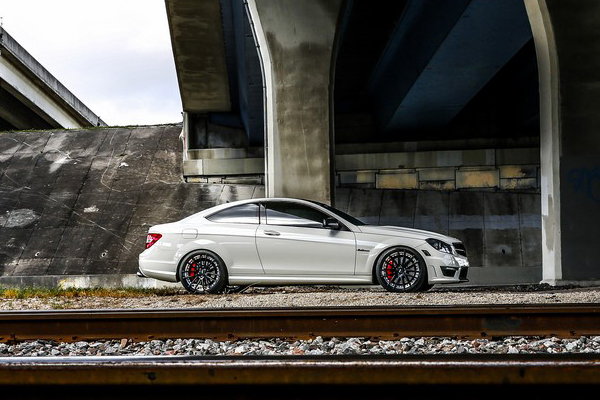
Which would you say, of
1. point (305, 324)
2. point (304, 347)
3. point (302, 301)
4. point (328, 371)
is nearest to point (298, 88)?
point (302, 301)

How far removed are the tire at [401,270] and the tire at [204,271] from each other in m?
2.05

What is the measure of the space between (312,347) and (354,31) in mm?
14130

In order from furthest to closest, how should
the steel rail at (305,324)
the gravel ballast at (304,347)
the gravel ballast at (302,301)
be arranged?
the gravel ballast at (302,301), the steel rail at (305,324), the gravel ballast at (304,347)

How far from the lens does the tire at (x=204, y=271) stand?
10914mm

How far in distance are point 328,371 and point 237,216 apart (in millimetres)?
8426

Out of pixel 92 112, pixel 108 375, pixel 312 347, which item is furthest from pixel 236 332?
pixel 92 112

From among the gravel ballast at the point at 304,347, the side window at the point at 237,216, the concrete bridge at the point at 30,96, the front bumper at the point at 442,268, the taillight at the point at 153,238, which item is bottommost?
the gravel ballast at the point at 304,347

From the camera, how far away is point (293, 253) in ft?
35.7

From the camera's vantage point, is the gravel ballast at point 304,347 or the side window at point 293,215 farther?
the side window at point 293,215

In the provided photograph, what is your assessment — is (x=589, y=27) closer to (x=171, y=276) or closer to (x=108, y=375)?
(x=171, y=276)

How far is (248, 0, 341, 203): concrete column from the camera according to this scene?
580 inches

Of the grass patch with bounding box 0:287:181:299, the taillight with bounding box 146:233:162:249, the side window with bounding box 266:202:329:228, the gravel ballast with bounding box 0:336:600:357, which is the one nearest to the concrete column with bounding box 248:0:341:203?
the side window with bounding box 266:202:329:228

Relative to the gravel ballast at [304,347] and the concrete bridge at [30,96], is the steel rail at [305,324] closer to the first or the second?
the gravel ballast at [304,347]

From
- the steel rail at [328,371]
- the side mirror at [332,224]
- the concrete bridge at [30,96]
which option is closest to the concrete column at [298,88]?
the side mirror at [332,224]
